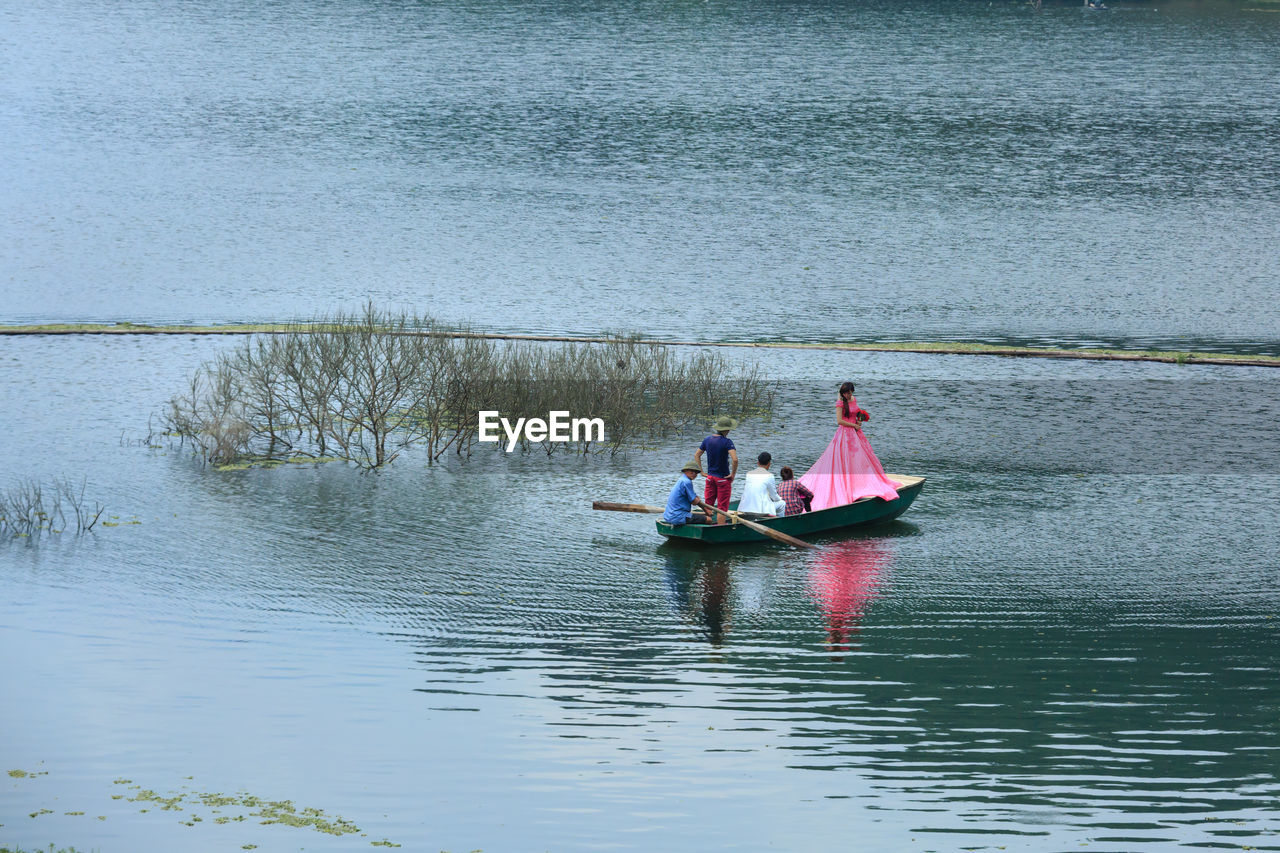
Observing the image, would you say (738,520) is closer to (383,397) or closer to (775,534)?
(775,534)

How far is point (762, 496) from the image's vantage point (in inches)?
957

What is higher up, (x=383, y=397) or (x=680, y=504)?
(x=383, y=397)

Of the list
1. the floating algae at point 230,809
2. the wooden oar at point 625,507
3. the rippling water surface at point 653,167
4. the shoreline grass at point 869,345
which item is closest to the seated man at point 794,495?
the wooden oar at point 625,507

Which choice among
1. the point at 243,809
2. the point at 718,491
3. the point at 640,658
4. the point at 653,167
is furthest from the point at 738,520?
the point at 653,167

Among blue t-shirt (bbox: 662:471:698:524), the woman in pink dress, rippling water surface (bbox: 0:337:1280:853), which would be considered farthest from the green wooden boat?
rippling water surface (bbox: 0:337:1280:853)

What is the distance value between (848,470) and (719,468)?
7.48 ft

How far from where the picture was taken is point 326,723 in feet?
53.2

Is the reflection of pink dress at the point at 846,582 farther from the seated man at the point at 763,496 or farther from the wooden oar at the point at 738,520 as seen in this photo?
the seated man at the point at 763,496

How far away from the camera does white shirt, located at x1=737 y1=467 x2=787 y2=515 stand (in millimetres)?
24312

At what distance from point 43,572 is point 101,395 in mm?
14153

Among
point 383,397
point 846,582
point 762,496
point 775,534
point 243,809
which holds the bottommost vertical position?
point 243,809

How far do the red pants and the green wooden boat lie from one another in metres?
0.66

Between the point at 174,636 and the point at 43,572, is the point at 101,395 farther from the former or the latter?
the point at 174,636

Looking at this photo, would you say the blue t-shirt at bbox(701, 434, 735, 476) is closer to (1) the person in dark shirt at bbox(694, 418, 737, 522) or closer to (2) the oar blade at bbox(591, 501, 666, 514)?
(1) the person in dark shirt at bbox(694, 418, 737, 522)
